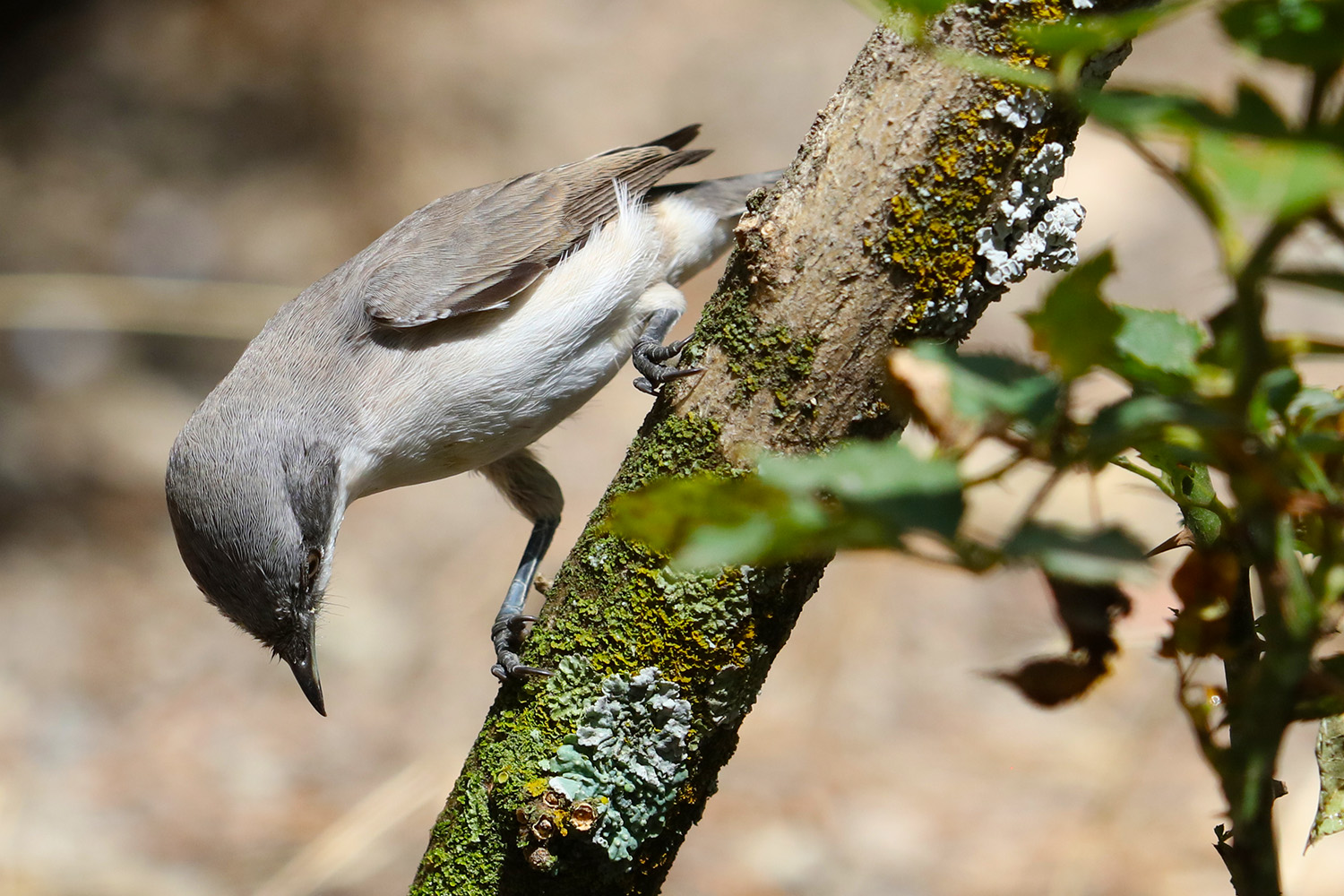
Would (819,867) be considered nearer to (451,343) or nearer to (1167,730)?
(1167,730)

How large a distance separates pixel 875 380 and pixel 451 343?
1477 mm

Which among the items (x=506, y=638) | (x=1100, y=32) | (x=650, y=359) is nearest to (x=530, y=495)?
(x=506, y=638)

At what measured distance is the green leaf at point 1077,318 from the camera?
604 mm

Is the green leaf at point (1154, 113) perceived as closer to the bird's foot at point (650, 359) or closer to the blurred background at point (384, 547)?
the bird's foot at point (650, 359)

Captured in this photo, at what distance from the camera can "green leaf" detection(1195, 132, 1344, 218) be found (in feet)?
1.45

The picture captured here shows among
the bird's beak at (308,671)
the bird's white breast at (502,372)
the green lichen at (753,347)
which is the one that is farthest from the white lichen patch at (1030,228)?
the bird's beak at (308,671)

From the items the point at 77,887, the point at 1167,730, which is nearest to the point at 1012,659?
the point at 1167,730

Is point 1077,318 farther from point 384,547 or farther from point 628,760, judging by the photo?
point 384,547

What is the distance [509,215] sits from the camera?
9.91 feet

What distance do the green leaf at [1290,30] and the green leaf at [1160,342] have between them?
0.18m

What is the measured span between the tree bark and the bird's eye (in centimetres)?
89

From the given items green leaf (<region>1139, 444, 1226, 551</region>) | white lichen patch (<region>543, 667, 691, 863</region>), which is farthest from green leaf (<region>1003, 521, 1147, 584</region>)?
white lichen patch (<region>543, 667, 691, 863</region>)

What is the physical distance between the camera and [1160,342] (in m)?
0.69

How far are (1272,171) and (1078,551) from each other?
0.22 meters
